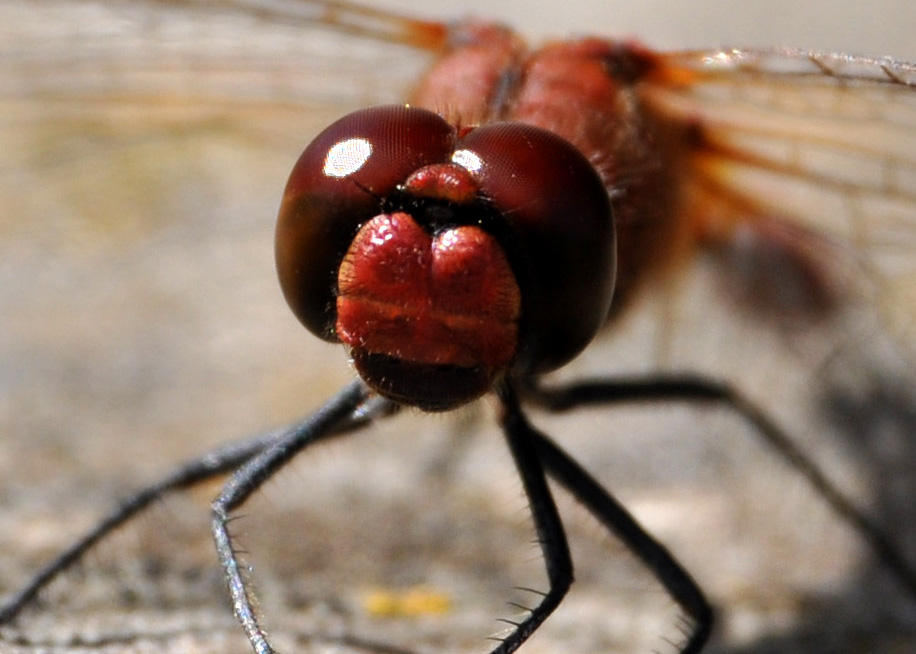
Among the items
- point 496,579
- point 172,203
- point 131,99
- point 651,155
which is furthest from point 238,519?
point 172,203

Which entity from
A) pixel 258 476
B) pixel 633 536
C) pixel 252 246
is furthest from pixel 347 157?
pixel 252 246

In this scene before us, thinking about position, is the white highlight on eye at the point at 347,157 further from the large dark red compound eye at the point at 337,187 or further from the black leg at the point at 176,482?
the black leg at the point at 176,482

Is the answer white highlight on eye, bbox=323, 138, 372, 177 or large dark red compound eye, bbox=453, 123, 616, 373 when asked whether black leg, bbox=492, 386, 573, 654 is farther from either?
white highlight on eye, bbox=323, 138, 372, 177

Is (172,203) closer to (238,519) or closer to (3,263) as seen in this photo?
(3,263)

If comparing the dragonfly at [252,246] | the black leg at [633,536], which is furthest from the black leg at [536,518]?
the dragonfly at [252,246]

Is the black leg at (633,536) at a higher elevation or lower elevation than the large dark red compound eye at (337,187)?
lower
